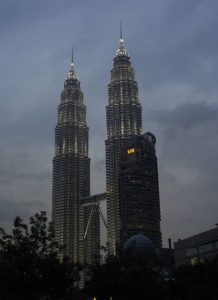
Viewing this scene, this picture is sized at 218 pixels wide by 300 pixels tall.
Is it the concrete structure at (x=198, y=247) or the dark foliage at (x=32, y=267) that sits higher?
the concrete structure at (x=198, y=247)

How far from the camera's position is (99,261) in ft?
227

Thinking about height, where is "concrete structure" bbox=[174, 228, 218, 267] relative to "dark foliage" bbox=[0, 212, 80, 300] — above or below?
above

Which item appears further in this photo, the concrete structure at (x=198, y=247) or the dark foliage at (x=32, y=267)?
the concrete structure at (x=198, y=247)

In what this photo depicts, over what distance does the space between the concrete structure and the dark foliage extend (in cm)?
6665

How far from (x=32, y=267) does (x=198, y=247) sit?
78391 mm

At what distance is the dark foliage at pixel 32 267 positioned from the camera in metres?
42.9

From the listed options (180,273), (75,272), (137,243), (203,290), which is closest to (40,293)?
(75,272)

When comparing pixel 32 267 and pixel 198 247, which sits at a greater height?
pixel 198 247

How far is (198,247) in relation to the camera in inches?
4584

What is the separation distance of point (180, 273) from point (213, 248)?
40.6m

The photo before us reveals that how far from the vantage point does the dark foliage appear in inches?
1690

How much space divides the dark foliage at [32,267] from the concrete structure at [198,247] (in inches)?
2624

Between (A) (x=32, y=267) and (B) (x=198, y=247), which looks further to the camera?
(B) (x=198, y=247)

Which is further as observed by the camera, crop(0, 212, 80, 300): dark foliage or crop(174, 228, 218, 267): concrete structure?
crop(174, 228, 218, 267): concrete structure
